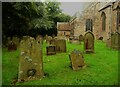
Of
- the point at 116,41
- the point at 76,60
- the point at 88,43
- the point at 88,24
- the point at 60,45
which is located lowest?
the point at 76,60

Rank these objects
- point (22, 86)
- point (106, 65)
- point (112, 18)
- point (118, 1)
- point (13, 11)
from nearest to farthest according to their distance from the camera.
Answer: point (22, 86), point (106, 65), point (13, 11), point (118, 1), point (112, 18)

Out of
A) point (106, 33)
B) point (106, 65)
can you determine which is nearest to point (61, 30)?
point (106, 33)

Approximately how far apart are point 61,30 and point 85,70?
137 ft

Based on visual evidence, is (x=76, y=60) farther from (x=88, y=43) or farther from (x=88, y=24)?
(x=88, y=24)

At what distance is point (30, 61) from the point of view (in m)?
8.65

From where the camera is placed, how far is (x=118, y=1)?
30.0 m

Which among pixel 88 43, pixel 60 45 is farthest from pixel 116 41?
pixel 60 45

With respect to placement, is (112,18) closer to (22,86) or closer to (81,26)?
(81,26)

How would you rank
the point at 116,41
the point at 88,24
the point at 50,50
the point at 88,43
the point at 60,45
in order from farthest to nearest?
the point at 88,24 < the point at 116,41 < the point at 60,45 < the point at 88,43 < the point at 50,50

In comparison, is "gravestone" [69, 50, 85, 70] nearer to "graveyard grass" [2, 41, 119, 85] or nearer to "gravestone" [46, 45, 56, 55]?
"graveyard grass" [2, 41, 119, 85]

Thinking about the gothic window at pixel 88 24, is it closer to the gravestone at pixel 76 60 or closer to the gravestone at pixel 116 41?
the gravestone at pixel 116 41

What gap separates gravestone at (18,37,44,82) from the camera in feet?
28.1

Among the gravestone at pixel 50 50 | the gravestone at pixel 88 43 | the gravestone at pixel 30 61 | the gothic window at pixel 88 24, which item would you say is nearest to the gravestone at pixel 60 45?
the gravestone at pixel 50 50

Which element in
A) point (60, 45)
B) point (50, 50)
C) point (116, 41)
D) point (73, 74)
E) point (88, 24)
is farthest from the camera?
point (88, 24)
